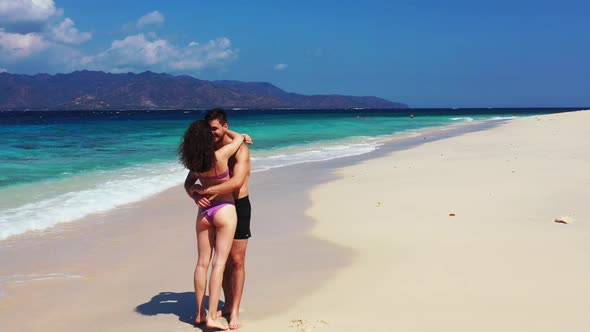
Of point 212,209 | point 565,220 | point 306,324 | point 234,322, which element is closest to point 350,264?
point 306,324

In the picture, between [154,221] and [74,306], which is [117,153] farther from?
[74,306]

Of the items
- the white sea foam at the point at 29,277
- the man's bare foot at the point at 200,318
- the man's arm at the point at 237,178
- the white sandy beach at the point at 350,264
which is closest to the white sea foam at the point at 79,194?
the white sandy beach at the point at 350,264

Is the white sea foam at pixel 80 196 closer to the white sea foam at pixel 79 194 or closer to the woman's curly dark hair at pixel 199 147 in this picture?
the white sea foam at pixel 79 194

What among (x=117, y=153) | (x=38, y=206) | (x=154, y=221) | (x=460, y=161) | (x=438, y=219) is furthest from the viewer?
(x=117, y=153)

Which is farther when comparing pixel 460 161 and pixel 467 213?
pixel 460 161

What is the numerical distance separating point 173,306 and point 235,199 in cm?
116

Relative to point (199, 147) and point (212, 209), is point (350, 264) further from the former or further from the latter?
point (199, 147)

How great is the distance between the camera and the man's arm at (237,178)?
4035mm

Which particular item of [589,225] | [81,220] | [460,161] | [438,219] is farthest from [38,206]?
[460,161]

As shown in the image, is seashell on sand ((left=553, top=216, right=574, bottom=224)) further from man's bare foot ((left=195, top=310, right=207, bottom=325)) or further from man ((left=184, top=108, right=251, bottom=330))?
man's bare foot ((left=195, top=310, right=207, bottom=325))

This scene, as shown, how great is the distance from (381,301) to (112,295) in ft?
7.80

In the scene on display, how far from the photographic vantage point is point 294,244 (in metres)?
6.53

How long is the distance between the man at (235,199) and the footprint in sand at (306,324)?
44 cm

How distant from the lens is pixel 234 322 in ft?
13.8
